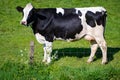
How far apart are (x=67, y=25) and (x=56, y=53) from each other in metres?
1.21

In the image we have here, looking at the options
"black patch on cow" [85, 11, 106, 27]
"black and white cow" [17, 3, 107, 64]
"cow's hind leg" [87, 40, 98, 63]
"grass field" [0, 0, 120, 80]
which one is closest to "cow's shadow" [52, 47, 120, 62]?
"grass field" [0, 0, 120, 80]

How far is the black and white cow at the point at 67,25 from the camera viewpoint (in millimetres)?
13016

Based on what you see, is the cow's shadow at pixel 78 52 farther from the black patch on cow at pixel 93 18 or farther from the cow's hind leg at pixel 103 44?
the black patch on cow at pixel 93 18

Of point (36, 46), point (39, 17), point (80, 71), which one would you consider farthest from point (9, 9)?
point (80, 71)

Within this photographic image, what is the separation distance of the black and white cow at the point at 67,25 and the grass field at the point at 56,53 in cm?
A: 78

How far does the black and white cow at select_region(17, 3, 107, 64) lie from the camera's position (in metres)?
13.0

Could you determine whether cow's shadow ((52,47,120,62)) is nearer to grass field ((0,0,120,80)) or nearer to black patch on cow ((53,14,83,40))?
grass field ((0,0,120,80))

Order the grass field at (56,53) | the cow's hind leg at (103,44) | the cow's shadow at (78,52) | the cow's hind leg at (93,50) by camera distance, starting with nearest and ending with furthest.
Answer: the grass field at (56,53) < the cow's hind leg at (103,44) < the cow's hind leg at (93,50) < the cow's shadow at (78,52)

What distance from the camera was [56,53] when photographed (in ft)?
45.4

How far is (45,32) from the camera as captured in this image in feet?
42.7

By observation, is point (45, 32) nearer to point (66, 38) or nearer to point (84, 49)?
point (66, 38)

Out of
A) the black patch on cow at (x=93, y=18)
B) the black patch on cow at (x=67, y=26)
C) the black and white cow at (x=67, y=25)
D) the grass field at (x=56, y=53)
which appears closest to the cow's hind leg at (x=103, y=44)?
the black and white cow at (x=67, y=25)

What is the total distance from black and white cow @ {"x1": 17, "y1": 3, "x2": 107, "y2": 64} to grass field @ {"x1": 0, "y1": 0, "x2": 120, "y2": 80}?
2.56ft

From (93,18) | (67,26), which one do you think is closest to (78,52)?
(67,26)
